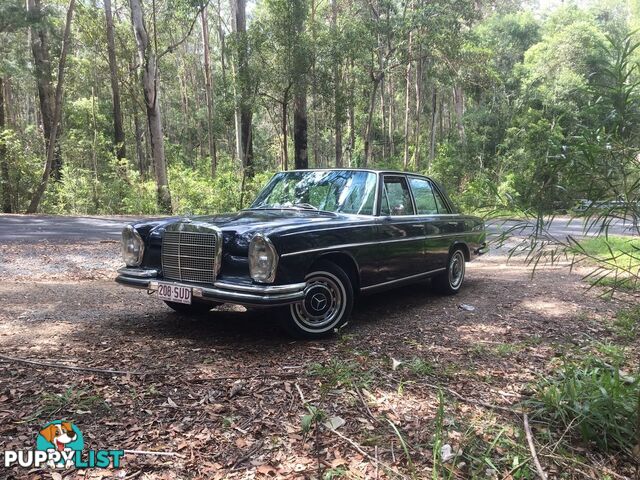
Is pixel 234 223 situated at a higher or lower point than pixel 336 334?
higher

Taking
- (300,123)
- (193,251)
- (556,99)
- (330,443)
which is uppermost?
(556,99)

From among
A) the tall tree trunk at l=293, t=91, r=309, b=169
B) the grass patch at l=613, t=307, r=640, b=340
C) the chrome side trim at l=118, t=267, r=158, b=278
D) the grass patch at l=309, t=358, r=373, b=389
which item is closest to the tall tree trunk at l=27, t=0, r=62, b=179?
the tall tree trunk at l=293, t=91, r=309, b=169

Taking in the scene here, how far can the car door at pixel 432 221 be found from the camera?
579 centimetres

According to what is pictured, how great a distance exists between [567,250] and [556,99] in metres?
24.5

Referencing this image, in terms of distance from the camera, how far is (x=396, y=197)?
18.1ft

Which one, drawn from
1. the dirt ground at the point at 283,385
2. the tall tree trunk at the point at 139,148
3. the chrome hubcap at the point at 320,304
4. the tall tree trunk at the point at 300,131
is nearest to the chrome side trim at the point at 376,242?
the chrome hubcap at the point at 320,304

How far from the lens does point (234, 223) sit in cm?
417

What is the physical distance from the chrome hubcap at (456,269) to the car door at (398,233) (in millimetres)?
953

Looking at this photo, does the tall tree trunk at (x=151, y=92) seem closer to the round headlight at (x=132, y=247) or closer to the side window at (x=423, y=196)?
the side window at (x=423, y=196)

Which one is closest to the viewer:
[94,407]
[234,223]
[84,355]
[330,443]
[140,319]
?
[330,443]

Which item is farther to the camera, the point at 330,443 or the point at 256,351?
the point at 256,351

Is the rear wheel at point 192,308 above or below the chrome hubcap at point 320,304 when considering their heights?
below

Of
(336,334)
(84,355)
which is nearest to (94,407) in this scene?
(84,355)

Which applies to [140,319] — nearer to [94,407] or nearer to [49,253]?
[94,407]
